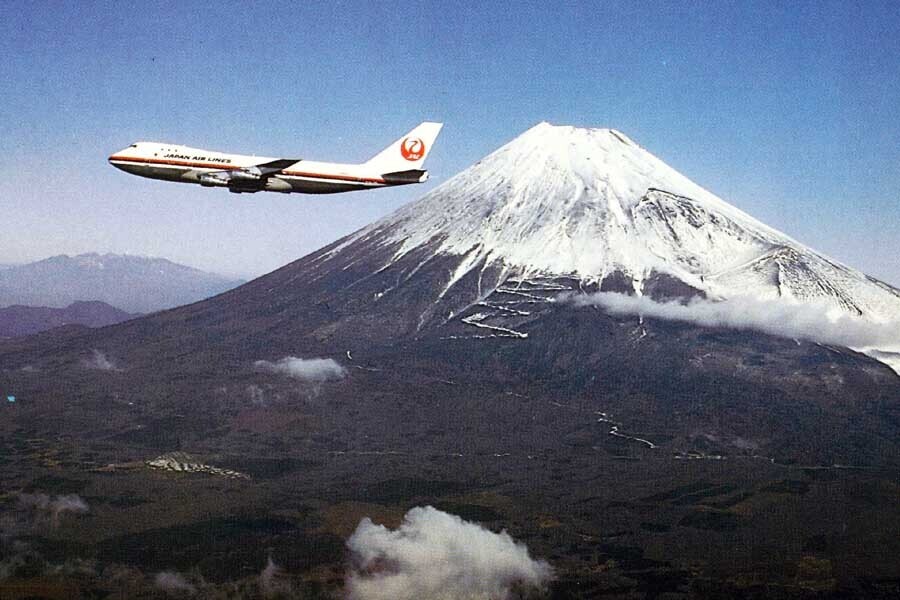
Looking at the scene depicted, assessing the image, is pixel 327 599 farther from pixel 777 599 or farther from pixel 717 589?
pixel 777 599

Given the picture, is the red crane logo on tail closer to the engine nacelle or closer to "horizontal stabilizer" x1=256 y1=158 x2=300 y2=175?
"horizontal stabilizer" x1=256 y1=158 x2=300 y2=175

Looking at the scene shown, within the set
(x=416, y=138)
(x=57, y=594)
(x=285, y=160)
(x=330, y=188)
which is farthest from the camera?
(x=57, y=594)

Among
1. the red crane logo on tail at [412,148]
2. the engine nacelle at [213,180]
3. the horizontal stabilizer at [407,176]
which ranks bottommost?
the engine nacelle at [213,180]

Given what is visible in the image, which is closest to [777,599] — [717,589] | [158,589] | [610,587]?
[717,589]

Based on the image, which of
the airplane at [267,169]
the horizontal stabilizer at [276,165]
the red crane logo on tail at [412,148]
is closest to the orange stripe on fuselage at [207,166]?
the airplane at [267,169]

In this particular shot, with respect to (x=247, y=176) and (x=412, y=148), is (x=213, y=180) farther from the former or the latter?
(x=412, y=148)

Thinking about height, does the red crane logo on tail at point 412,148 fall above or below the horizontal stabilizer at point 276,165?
above

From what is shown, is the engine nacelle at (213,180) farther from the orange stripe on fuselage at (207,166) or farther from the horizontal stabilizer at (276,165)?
the orange stripe on fuselage at (207,166)
